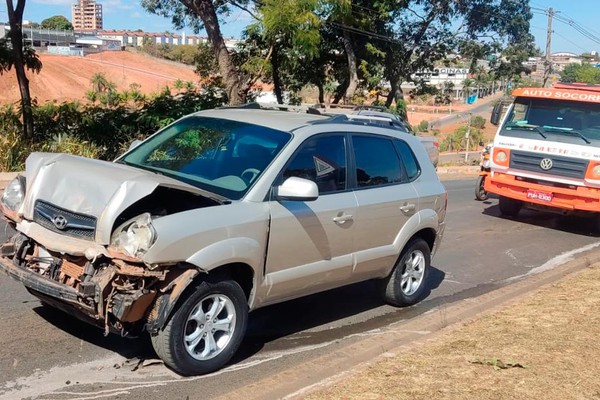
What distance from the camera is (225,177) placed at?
5.35 meters

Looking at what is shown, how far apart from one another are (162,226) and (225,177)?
41.2 inches

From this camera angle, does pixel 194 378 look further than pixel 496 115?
No

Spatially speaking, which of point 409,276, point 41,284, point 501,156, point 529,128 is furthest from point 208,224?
point 529,128

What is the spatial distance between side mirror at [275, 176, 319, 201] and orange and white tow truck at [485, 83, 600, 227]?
820 centimetres

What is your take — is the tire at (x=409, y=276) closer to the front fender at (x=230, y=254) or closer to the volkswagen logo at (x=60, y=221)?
the front fender at (x=230, y=254)

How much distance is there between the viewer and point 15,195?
5.29 metres

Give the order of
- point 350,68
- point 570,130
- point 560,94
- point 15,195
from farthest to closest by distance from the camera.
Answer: point 350,68
point 560,94
point 570,130
point 15,195

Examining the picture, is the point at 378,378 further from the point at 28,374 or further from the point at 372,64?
the point at 372,64

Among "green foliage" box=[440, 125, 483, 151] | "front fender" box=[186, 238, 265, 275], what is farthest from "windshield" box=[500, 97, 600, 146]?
"green foliage" box=[440, 125, 483, 151]

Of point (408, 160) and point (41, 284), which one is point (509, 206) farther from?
point (41, 284)

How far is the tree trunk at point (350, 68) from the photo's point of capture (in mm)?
24739

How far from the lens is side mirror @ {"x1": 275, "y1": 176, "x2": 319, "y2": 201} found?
5055 millimetres

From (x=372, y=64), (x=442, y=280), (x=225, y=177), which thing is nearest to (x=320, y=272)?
(x=225, y=177)

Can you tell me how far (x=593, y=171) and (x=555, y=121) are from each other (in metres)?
1.38
